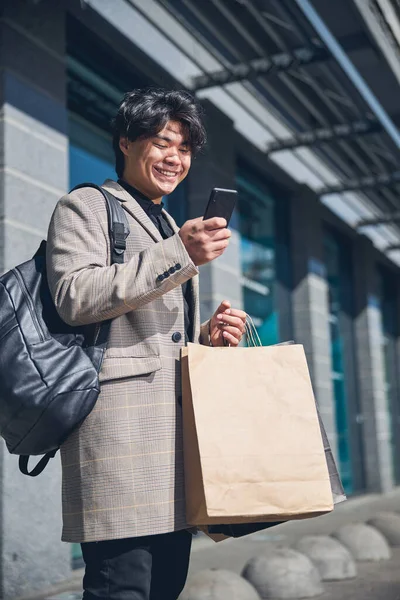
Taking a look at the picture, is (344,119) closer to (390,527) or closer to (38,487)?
(390,527)

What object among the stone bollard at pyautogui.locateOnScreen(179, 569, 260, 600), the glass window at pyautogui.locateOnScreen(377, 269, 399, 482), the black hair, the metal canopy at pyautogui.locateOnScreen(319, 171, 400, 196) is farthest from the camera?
the glass window at pyautogui.locateOnScreen(377, 269, 399, 482)

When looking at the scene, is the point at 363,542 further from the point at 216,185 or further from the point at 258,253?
the point at 258,253

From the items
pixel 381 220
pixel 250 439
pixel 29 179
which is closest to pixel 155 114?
pixel 250 439

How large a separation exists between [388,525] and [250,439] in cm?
575

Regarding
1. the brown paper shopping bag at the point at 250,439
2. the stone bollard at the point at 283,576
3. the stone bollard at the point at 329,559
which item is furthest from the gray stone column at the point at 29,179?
the brown paper shopping bag at the point at 250,439

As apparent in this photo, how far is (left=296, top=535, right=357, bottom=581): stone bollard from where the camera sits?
5.53m

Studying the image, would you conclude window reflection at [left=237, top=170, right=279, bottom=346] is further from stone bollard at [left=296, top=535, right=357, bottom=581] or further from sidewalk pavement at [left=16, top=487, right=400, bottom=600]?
stone bollard at [left=296, top=535, right=357, bottom=581]

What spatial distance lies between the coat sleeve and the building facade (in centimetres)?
327

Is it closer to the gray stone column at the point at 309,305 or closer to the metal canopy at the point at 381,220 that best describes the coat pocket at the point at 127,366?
the gray stone column at the point at 309,305

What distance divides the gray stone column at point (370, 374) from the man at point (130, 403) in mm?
11778

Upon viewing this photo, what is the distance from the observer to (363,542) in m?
6.37

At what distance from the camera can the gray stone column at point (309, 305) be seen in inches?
431

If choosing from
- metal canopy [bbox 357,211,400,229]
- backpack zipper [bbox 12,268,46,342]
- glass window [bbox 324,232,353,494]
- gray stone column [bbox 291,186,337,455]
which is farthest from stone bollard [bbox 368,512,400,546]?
metal canopy [bbox 357,211,400,229]

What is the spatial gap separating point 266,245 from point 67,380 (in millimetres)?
8638
